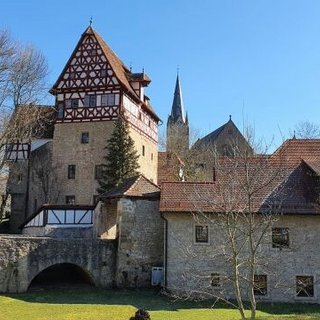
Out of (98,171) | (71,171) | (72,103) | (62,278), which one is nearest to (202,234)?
(62,278)

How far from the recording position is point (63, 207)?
106 feet

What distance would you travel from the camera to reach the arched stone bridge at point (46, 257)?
23844mm

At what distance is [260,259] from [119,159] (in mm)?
15872

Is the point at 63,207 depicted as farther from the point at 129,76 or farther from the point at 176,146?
the point at 176,146

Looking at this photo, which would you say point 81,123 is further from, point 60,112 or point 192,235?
point 192,235

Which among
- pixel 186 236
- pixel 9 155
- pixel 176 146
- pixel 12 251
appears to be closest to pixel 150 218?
pixel 186 236

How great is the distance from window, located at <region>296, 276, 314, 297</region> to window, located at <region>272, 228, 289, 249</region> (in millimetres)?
1667

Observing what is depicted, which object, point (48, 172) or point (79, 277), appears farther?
point (48, 172)

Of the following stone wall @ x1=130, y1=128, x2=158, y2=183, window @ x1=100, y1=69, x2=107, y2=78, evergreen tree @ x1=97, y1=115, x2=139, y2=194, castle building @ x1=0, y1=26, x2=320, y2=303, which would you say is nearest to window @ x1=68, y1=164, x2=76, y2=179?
evergreen tree @ x1=97, y1=115, x2=139, y2=194

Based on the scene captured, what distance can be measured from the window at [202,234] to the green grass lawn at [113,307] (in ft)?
10.5

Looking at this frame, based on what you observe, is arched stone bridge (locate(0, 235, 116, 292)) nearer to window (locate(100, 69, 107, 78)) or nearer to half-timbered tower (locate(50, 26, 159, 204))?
half-timbered tower (locate(50, 26, 159, 204))

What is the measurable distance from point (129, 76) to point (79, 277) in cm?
2108

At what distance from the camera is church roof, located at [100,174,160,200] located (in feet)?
85.6

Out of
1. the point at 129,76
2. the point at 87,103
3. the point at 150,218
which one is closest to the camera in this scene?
the point at 150,218
